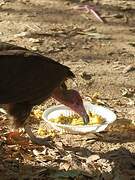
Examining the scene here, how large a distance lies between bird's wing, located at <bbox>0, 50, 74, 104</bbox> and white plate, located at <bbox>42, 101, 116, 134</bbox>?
381 mm

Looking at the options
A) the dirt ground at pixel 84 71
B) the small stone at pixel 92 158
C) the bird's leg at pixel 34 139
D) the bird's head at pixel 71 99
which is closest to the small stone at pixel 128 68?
the dirt ground at pixel 84 71

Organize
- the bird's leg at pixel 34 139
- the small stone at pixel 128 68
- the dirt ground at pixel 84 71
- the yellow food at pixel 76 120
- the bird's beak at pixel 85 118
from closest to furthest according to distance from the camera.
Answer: the dirt ground at pixel 84 71 < the bird's leg at pixel 34 139 < the bird's beak at pixel 85 118 < the yellow food at pixel 76 120 < the small stone at pixel 128 68

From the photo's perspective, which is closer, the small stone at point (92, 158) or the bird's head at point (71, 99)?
the small stone at point (92, 158)

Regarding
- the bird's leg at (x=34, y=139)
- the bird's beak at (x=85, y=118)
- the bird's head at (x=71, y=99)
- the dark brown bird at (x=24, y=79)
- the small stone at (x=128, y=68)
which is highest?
the dark brown bird at (x=24, y=79)

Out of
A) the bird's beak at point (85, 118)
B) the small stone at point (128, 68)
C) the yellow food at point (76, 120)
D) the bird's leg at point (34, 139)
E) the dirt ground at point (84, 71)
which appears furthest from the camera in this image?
the small stone at point (128, 68)

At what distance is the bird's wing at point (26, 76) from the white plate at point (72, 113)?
0.38m

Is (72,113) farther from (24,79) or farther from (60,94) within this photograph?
(24,79)

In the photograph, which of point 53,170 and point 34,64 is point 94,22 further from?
point 53,170

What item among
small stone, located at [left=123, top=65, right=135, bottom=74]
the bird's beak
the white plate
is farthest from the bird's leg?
small stone, located at [left=123, top=65, right=135, bottom=74]

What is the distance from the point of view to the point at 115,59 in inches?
302

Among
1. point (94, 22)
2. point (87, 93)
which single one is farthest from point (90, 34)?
point (87, 93)

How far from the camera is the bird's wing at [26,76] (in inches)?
201

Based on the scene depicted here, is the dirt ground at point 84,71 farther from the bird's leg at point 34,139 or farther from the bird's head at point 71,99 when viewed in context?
the bird's head at point 71,99

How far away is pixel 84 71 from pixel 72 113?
1116mm
